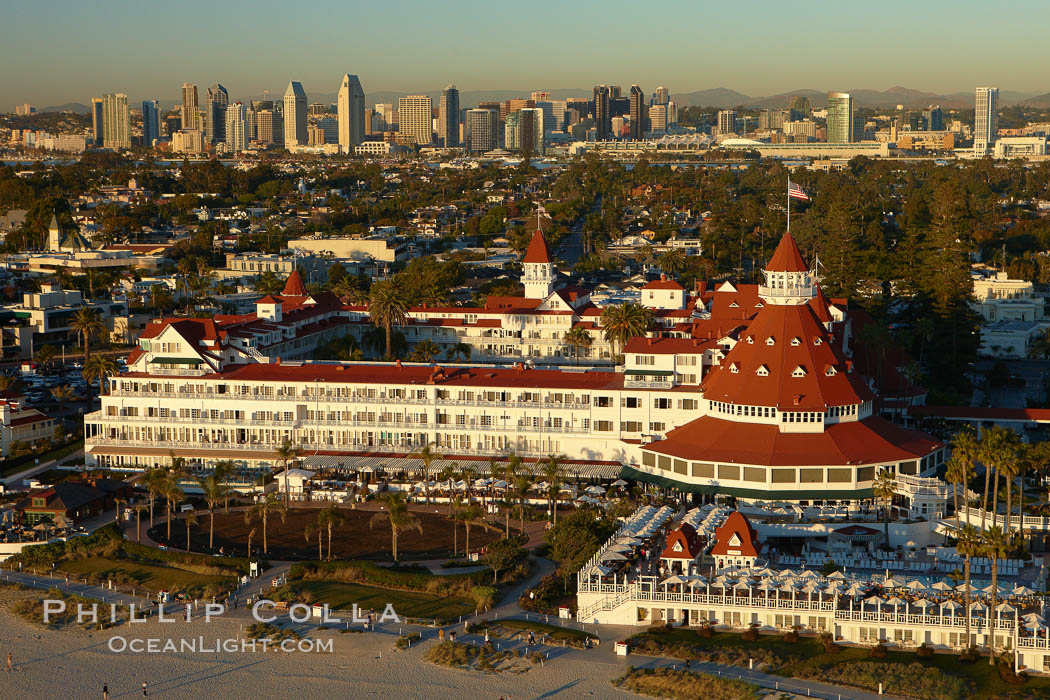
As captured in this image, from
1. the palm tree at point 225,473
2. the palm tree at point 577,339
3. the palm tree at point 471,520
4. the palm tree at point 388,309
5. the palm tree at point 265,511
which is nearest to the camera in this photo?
the palm tree at point 471,520

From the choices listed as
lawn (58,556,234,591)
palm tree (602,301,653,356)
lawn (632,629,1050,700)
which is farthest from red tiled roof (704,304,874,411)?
lawn (58,556,234,591)

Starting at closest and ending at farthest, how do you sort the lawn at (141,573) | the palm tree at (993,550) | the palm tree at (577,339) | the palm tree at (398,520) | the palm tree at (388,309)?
the palm tree at (993,550), the lawn at (141,573), the palm tree at (398,520), the palm tree at (388,309), the palm tree at (577,339)

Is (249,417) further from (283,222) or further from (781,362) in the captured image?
(283,222)

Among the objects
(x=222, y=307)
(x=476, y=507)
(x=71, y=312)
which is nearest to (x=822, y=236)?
(x=222, y=307)

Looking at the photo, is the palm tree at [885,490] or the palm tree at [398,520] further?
the palm tree at [885,490]

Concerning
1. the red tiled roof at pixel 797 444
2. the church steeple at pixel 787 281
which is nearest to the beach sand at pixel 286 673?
the red tiled roof at pixel 797 444

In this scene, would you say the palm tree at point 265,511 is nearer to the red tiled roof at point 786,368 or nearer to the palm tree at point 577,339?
the red tiled roof at point 786,368

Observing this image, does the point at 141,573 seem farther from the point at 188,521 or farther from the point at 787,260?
the point at 787,260
